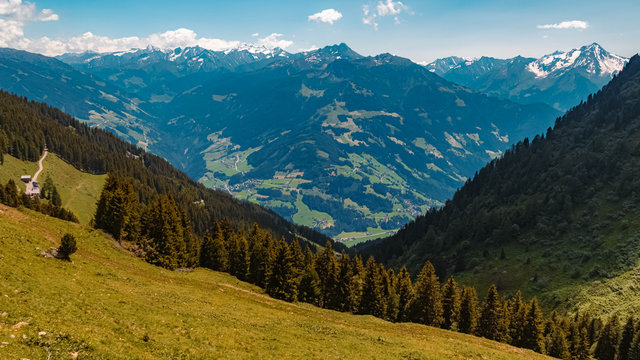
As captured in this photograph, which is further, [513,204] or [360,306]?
[513,204]

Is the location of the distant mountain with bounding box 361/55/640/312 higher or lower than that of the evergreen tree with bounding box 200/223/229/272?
higher

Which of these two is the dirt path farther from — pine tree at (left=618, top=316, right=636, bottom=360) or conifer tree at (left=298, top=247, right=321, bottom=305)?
pine tree at (left=618, top=316, right=636, bottom=360)

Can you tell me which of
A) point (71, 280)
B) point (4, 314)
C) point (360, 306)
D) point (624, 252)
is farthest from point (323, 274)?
point (624, 252)

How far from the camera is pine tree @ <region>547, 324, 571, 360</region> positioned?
77750mm

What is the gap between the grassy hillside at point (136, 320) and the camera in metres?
23.0

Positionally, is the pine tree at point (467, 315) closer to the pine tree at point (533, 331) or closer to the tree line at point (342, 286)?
the tree line at point (342, 286)

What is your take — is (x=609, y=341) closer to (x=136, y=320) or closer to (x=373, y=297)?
(x=373, y=297)

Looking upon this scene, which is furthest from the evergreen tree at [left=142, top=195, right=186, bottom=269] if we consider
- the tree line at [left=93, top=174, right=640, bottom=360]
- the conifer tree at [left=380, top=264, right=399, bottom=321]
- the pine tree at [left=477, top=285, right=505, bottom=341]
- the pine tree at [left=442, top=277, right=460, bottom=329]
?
the pine tree at [left=477, top=285, right=505, bottom=341]

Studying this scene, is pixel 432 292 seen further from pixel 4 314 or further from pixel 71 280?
pixel 4 314

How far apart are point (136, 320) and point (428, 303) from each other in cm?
6856

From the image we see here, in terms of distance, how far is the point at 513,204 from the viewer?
653 ft

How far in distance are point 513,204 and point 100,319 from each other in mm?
217609

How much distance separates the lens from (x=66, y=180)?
185 metres

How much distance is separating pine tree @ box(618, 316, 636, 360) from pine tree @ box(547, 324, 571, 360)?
49.1ft
